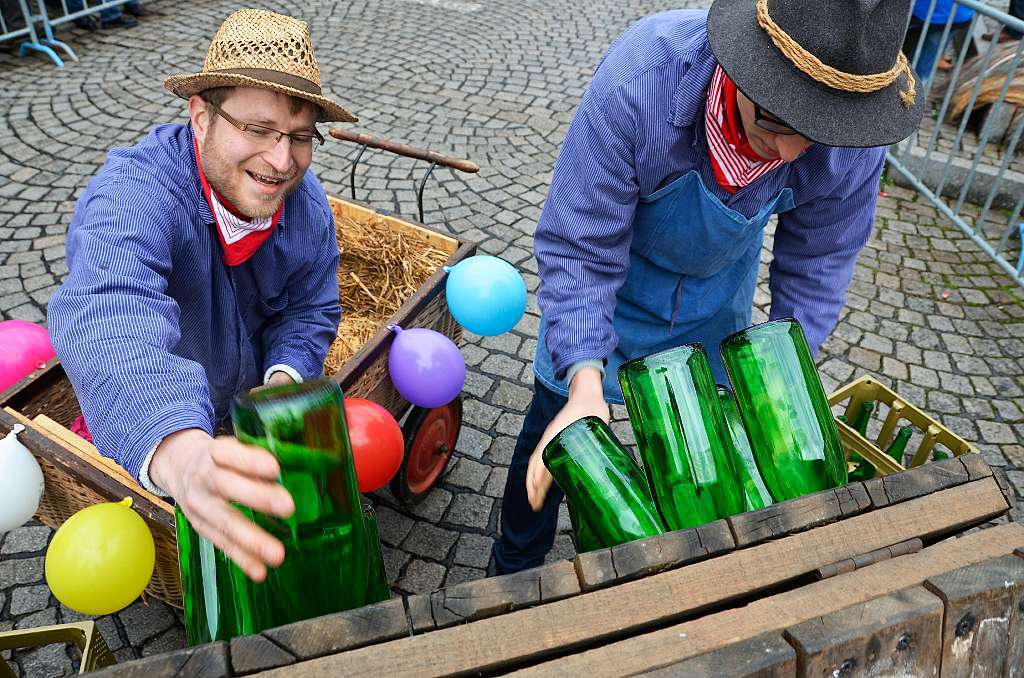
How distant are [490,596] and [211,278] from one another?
1558 mm

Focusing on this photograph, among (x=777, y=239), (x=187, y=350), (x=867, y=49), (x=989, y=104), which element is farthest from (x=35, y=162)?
(x=989, y=104)

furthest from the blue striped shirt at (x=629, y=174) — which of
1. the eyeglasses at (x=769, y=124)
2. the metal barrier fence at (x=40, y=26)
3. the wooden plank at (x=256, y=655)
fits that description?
the metal barrier fence at (x=40, y=26)

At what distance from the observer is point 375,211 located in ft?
11.6

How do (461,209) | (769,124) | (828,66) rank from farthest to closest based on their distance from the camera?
(461,209), (769,124), (828,66)

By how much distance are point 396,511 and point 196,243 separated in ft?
6.03

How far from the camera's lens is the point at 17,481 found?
84.7 inches

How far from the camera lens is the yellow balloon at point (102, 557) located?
1979 mm

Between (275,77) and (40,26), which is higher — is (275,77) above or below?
above

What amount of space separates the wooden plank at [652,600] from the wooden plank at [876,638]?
0.32 feet

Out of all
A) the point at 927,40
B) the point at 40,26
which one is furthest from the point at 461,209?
the point at 40,26

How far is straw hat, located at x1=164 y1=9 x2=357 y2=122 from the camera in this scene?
72.8 inches

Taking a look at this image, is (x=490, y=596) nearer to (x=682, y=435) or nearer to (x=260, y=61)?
(x=682, y=435)

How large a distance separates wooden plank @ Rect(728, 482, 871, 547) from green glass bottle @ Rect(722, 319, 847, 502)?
20 cm

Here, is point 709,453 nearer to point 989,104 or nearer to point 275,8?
point 989,104
